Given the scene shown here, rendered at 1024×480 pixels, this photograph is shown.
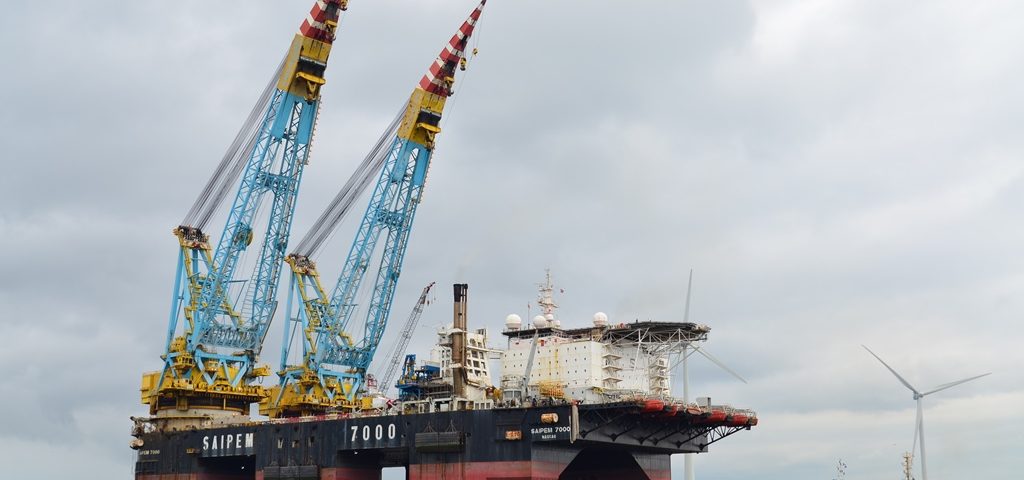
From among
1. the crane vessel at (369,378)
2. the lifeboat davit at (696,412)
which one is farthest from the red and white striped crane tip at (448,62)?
the lifeboat davit at (696,412)

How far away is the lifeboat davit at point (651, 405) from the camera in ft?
213

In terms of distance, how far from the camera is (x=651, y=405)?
65125mm

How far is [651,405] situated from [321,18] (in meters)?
42.0

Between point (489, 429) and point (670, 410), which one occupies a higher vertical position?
point (670, 410)

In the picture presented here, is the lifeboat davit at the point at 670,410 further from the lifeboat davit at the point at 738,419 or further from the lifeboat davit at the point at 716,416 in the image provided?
the lifeboat davit at the point at 738,419

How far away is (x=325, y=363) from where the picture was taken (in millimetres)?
92250

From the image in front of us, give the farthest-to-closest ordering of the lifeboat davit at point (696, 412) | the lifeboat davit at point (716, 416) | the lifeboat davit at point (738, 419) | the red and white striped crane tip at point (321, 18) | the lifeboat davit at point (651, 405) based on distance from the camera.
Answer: the red and white striped crane tip at point (321, 18), the lifeboat davit at point (738, 419), the lifeboat davit at point (716, 416), the lifeboat davit at point (696, 412), the lifeboat davit at point (651, 405)

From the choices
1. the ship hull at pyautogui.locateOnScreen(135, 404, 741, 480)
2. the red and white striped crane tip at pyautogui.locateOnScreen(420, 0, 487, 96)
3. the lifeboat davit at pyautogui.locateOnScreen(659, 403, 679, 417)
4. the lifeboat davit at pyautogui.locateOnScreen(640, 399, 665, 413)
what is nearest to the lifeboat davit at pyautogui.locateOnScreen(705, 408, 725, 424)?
the ship hull at pyautogui.locateOnScreen(135, 404, 741, 480)

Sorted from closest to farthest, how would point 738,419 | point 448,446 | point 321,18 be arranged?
point 448,446
point 738,419
point 321,18

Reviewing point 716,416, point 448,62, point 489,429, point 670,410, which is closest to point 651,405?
point 670,410

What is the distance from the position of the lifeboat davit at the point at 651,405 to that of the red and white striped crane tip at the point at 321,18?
136 feet

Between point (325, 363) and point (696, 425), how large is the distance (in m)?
35.1

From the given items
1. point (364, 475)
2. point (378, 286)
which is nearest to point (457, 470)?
point (364, 475)

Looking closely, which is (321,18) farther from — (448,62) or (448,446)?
(448,446)
